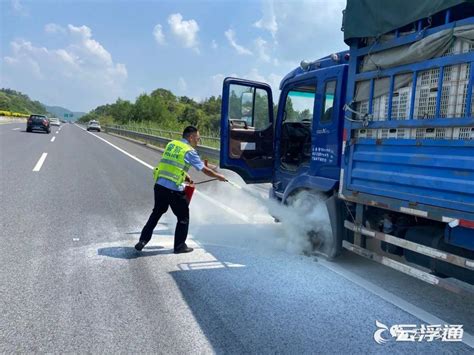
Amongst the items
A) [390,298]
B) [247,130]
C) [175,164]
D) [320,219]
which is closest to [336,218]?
[320,219]

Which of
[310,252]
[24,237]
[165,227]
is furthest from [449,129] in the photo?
[24,237]

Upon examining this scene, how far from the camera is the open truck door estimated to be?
5816 millimetres

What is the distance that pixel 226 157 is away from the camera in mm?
5945

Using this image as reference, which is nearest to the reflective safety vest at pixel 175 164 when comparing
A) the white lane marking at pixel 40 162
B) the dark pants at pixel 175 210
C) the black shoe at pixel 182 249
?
the dark pants at pixel 175 210

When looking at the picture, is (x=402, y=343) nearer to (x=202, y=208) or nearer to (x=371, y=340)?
(x=371, y=340)

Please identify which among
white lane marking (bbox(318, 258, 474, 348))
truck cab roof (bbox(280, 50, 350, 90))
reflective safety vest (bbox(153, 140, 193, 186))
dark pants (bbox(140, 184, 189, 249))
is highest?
truck cab roof (bbox(280, 50, 350, 90))

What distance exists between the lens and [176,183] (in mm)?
5062

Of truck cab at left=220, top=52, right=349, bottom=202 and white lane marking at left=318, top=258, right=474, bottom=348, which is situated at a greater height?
truck cab at left=220, top=52, right=349, bottom=202

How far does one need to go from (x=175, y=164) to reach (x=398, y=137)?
261 centimetres

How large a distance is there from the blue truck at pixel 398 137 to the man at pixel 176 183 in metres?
1.30

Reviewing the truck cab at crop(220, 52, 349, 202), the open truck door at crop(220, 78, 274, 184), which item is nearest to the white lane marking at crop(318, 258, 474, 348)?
the truck cab at crop(220, 52, 349, 202)

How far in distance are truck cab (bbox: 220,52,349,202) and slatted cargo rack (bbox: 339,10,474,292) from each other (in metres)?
0.37

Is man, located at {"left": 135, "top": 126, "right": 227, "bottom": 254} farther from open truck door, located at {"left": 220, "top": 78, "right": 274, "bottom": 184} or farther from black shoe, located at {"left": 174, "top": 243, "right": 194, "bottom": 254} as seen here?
open truck door, located at {"left": 220, "top": 78, "right": 274, "bottom": 184}

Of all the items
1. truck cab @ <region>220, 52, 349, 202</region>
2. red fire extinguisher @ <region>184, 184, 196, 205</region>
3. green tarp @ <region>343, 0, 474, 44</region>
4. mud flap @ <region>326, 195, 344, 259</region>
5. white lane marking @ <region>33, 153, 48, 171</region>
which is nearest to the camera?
green tarp @ <region>343, 0, 474, 44</region>
